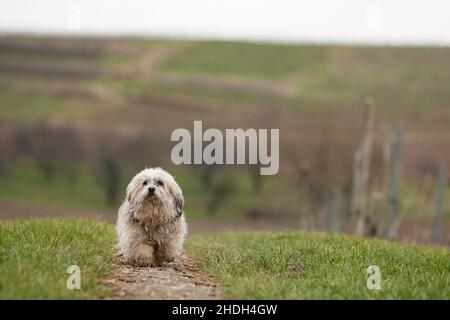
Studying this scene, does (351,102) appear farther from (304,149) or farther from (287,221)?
(287,221)

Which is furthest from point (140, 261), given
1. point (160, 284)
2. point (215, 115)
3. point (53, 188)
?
point (215, 115)

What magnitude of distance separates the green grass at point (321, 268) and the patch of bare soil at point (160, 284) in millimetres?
226

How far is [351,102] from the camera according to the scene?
7681 cm

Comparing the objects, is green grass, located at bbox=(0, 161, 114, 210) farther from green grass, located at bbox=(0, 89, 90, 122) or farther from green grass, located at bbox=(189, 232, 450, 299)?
green grass, located at bbox=(189, 232, 450, 299)

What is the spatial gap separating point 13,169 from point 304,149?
76.0ft

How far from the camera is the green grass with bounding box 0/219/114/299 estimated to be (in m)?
8.70

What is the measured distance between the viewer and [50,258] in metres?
9.94

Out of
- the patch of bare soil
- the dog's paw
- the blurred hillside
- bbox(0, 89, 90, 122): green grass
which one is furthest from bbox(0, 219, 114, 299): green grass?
bbox(0, 89, 90, 122): green grass

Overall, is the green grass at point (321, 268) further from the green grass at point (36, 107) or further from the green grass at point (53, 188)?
the green grass at point (36, 107)

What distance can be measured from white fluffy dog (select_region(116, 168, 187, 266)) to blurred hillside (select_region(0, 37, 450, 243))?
987 inches

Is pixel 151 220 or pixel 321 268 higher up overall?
pixel 151 220

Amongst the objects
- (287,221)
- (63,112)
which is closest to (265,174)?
(287,221)

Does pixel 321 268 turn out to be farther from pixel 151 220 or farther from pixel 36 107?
pixel 36 107

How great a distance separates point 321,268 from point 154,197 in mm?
2531
